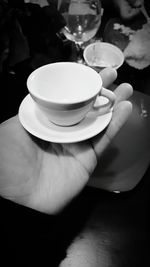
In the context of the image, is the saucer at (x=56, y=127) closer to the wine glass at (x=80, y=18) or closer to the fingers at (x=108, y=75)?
the fingers at (x=108, y=75)

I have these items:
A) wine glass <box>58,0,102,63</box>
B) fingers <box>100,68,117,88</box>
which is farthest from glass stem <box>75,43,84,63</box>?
fingers <box>100,68,117,88</box>

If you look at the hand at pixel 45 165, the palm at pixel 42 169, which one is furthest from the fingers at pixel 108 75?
the palm at pixel 42 169

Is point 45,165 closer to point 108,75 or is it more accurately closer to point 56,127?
point 56,127

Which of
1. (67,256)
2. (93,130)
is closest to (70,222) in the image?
(67,256)

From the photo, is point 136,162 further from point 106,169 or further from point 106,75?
point 106,75

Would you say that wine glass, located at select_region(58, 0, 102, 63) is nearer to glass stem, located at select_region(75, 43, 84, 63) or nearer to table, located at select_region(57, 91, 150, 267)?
glass stem, located at select_region(75, 43, 84, 63)

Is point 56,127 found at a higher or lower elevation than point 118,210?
higher

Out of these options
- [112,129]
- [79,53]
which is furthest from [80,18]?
[112,129]
